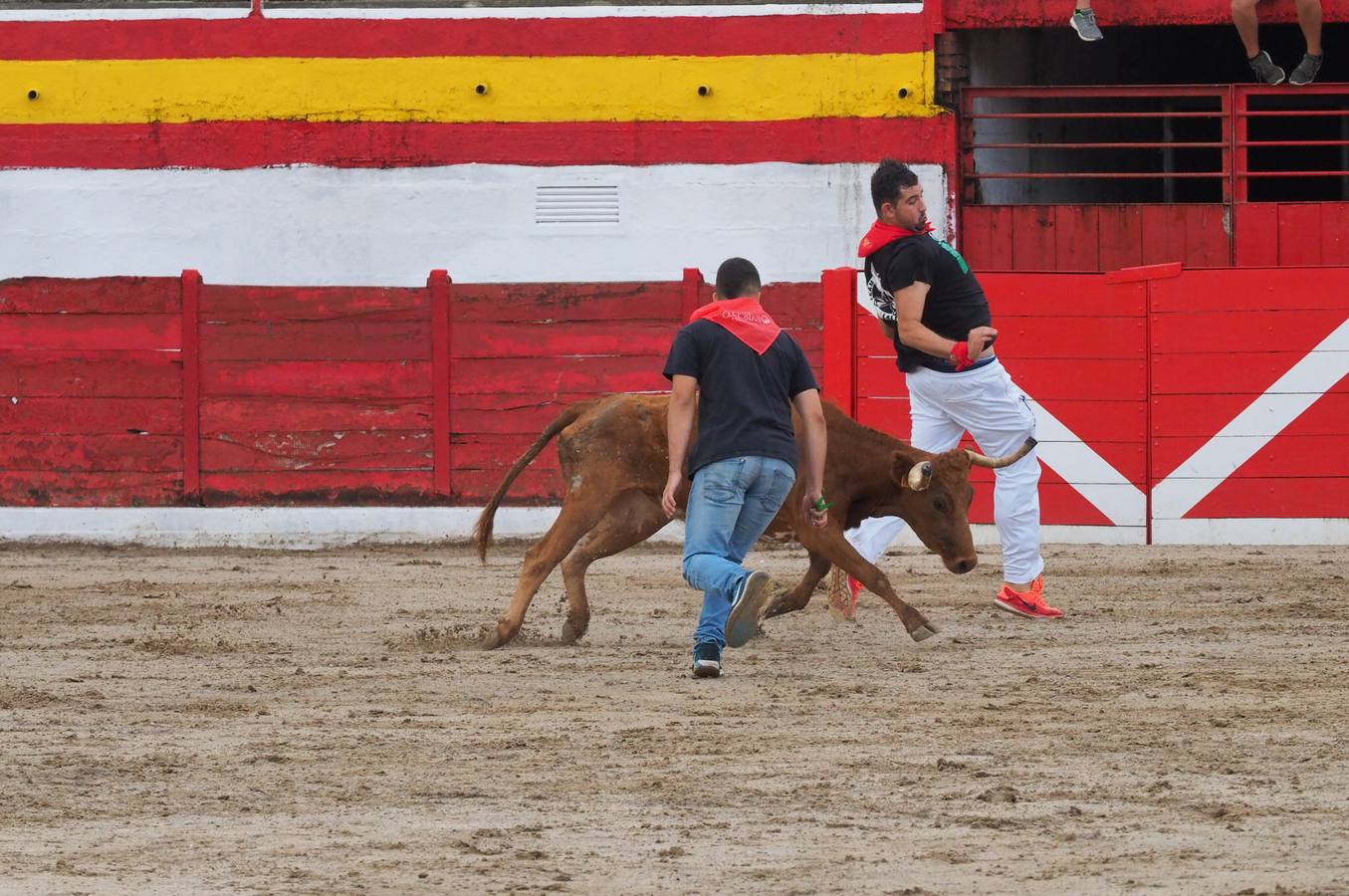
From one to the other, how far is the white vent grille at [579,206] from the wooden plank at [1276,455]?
13.0ft

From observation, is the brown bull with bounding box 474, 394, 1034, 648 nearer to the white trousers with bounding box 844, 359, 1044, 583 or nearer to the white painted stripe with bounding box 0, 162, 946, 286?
the white trousers with bounding box 844, 359, 1044, 583

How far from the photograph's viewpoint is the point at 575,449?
7.31 meters

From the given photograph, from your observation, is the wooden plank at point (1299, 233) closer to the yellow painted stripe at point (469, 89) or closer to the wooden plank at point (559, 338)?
the yellow painted stripe at point (469, 89)

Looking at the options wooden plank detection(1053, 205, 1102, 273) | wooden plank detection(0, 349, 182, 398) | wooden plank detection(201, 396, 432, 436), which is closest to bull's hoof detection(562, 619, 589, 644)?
wooden plank detection(201, 396, 432, 436)

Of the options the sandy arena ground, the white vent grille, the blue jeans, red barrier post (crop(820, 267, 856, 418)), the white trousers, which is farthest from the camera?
the white vent grille

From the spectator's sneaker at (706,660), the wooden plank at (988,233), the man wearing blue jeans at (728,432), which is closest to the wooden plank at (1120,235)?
the wooden plank at (988,233)

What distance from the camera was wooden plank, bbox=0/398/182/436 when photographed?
12.8 meters

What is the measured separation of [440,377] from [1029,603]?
213 inches

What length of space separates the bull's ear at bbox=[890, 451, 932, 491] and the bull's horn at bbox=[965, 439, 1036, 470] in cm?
17

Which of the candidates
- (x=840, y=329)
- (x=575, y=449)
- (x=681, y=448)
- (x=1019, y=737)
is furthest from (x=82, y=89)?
(x=1019, y=737)

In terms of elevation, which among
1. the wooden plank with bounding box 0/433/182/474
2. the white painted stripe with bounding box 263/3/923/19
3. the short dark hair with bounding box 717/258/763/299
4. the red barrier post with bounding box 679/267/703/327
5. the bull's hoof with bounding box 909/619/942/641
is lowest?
the bull's hoof with bounding box 909/619/942/641

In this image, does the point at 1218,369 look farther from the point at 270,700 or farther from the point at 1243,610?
the point at 270,700

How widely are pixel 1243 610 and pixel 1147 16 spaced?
20.1ft

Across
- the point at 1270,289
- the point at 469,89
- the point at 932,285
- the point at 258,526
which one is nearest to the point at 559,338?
the point at 469,89
